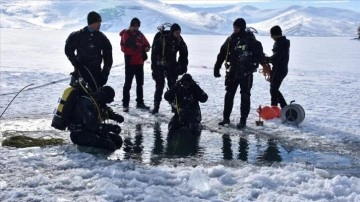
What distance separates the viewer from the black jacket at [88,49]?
288 inches

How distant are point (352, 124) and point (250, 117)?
2010 millimetres

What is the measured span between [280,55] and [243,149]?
2917 mm

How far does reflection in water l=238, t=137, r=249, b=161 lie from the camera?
6.42 metres

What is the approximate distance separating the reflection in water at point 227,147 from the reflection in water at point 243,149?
0.53 ft

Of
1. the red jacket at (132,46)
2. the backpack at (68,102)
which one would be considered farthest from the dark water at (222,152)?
the red jacket at (132,46)

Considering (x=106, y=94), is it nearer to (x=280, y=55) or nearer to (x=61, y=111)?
(x=61, y=111)

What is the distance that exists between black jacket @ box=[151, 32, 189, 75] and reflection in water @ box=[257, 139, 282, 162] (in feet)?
9.56

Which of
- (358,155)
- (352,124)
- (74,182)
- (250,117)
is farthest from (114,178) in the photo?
(352,124)

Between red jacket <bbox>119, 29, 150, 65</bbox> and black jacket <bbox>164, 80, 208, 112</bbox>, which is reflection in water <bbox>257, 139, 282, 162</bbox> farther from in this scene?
red jacket <bbox>119, 29, 150, 65</bbox>

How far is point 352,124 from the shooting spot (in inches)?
344

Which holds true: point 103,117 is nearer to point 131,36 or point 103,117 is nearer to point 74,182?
point 74,182

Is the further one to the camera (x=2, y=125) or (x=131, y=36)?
(x=131, y=36)

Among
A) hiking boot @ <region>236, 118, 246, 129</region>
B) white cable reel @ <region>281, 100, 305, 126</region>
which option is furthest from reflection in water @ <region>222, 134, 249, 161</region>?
white cable reel @ <region>281, 100, 305, 126</region>

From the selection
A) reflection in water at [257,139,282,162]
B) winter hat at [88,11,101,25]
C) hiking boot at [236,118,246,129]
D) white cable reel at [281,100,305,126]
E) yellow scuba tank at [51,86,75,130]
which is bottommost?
reflection in water at [257,139,282,162]
